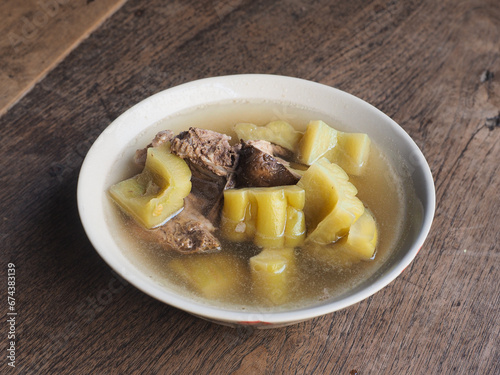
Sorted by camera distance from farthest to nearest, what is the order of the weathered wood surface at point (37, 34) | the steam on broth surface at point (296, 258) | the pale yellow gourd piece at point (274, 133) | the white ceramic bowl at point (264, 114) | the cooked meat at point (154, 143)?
the weathered wood surface at point (37, 34)
the pale yellow gourd piece at point (274, 133)
the cooked meat at point (154, 143)
the steam on broth surface at point (296, 258)
the white ceramic bowl at point (264, 114)

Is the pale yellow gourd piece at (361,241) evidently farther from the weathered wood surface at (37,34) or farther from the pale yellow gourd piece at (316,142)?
the weathered wood surface at (37,34)

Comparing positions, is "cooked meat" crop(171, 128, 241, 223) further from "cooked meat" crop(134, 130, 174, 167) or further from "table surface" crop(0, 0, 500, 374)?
"table surface" crop(0, 0, 500, 374)

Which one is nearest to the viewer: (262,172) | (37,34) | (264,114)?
(262,172)

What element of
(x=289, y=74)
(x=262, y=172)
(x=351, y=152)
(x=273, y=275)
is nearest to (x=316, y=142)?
(x=351, y=152)

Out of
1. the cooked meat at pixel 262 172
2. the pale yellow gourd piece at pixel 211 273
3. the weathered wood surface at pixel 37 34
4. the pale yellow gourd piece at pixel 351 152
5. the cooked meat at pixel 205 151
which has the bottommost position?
the pale yellow gourd piece at pixel 351 152

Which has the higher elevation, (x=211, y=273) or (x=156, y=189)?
(x=156, y=189)

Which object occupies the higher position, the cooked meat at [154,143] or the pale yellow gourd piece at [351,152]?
the cooked meat at [154,143]

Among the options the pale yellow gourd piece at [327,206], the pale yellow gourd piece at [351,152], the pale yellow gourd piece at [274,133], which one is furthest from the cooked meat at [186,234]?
the pale yellow gourd piece at [351,152]

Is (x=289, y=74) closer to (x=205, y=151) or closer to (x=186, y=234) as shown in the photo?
(x=205, y=151)
